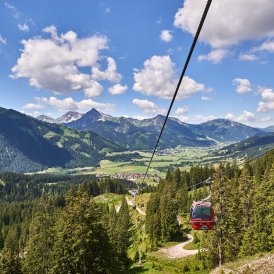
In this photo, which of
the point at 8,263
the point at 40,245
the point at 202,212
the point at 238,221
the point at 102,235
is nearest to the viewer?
the point at 202,212

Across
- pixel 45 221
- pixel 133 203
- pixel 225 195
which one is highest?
pixel 225 195

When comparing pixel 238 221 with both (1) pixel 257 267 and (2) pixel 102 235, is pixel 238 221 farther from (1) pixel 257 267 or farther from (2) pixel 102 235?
(1) pixel 257 267

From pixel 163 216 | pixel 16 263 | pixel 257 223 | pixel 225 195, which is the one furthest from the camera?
pixel 163 216

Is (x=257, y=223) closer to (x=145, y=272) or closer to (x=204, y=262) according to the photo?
(x=204, y=262)

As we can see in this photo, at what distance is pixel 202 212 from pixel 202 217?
1.68ft

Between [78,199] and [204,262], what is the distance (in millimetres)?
31341

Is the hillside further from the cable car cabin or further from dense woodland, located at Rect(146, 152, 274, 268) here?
dense woodland, located at Rect(146, 152, 274, 268)

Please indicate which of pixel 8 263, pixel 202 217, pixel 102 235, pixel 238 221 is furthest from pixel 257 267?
pixel 8 263

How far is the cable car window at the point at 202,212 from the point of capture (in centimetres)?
3439

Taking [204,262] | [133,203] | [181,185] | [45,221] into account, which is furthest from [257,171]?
[45,221]

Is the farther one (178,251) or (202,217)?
(178,251)

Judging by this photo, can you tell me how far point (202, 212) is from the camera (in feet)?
113

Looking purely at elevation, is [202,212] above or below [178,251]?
above

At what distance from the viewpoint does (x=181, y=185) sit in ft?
557
